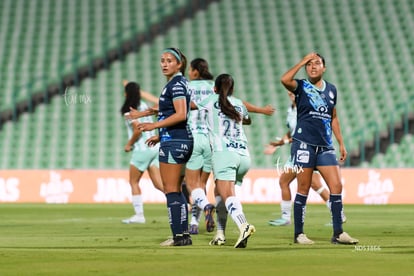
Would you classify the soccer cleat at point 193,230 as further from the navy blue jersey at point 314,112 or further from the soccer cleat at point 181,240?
the navy blue jersey at point 314,112

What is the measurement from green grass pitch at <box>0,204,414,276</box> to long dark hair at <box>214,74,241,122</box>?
1516mm

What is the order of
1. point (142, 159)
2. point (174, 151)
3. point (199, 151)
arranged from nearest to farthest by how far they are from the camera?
point (174, 151) < point (199, 151) < point (142, 159)

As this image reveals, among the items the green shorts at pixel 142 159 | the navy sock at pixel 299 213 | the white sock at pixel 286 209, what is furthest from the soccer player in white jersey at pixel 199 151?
the green shorts at pixel 142 159

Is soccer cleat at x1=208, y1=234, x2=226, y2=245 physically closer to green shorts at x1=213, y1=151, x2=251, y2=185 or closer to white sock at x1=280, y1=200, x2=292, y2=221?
green shorts at x1=213, y1=151, x2=251, y2=185

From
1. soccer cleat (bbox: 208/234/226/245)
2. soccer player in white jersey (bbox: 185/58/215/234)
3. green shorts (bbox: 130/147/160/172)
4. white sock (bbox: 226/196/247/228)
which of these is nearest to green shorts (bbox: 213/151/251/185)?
white sock (bbox: 226/196/247/228)

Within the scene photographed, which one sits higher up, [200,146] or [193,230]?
[200,146]

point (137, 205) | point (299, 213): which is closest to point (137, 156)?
point (137, 205)

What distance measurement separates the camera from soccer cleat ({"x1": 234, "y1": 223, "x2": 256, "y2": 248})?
37.2 feet

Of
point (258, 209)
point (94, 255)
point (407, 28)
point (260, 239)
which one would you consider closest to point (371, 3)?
point (407, 28)

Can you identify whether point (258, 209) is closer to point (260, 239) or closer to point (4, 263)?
point (260, 239)

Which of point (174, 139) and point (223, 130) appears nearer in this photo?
point (174, 139)

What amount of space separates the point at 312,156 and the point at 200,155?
236 cm

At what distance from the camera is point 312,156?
12414 mm

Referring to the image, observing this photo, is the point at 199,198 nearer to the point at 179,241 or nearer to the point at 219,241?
the point at 219,241
